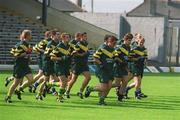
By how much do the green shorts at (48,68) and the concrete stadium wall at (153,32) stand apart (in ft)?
86.1

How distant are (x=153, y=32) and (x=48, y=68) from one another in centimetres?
2799

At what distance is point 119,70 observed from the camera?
19.6m

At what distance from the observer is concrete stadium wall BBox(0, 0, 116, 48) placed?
45.2 metres

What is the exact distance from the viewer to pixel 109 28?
49.4m

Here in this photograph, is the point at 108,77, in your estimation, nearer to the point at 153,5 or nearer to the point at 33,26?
the point at 33,26

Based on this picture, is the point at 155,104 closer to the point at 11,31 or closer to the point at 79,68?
the point at 79,68

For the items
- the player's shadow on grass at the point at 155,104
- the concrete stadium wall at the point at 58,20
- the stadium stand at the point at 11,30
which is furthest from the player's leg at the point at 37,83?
the concrete stadium wall at the point at 58,20

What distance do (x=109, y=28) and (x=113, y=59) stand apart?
30.3m

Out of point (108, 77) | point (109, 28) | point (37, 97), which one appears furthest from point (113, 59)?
point (109, 28)

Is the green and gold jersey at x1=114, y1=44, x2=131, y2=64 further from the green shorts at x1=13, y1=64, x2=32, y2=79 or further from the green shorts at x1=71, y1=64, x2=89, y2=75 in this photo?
the green shorts at x1=13, y1=64, x2=32, y2=79

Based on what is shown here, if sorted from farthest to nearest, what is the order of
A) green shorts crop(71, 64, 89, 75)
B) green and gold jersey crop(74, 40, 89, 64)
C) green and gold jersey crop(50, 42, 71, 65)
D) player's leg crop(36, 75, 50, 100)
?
green shorts crop(71, 64, 89, 75), green and gold jersey crop(74, 40, 89, 64), player's leg crop(36, 75, 50, 100), green and gold jersey crop(50, 42, 71, 65)

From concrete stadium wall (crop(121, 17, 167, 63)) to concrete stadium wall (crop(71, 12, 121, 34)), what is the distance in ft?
2.83

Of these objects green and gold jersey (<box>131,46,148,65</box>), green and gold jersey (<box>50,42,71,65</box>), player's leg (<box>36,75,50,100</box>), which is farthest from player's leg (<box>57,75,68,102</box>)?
green and gold jersey (<box>131,46,148,65</box>)

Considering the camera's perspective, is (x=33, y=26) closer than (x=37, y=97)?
No
